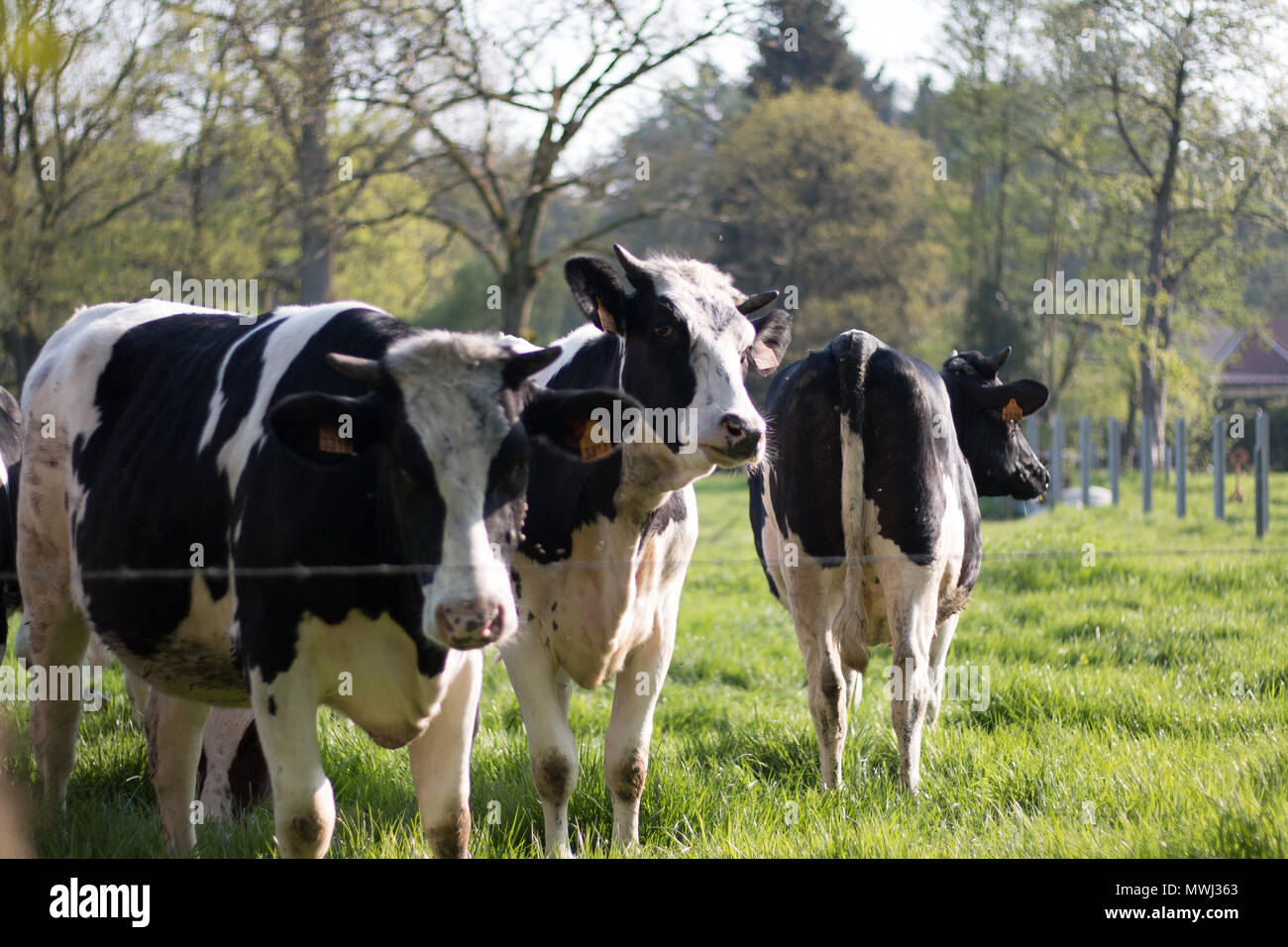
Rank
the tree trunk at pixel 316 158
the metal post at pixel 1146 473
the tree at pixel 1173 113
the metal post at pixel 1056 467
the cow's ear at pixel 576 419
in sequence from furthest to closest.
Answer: the tree at pixel 1173 113 → the metal post at pixel 1056 467 → the metal post at pixel 1146 473 → the tree trunk at pixel 316 158 → the cow's ear at pixel 576 419

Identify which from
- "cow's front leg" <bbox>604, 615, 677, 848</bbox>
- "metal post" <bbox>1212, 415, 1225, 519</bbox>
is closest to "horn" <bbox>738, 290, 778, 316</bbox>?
"cow's front leg" <bbox>604, 615, 677, 848</bbox>

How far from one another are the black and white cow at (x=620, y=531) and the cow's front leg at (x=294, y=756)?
111cm

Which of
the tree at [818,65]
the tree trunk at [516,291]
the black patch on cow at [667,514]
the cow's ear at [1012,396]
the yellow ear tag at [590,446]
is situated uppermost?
the tree at [818,65]

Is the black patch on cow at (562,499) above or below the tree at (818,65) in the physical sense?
below

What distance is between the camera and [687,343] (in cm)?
427

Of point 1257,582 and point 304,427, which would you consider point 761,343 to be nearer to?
point 304,427

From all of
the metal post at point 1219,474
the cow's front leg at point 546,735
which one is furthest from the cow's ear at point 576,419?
the metal post at point 1219,474

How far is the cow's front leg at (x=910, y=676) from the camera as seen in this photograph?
508cm

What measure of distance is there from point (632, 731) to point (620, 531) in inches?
30.4

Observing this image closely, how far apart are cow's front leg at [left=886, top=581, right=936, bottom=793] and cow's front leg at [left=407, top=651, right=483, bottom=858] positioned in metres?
2.12

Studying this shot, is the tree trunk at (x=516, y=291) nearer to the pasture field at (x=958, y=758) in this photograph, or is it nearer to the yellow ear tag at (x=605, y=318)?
the pasture field at (x=958, y=758)

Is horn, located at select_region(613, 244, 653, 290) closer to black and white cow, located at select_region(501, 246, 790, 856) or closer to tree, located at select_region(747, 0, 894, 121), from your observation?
black and white cow, located at select_region(501, 246, 790, 856)

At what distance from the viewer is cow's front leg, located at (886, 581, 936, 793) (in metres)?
5.08
